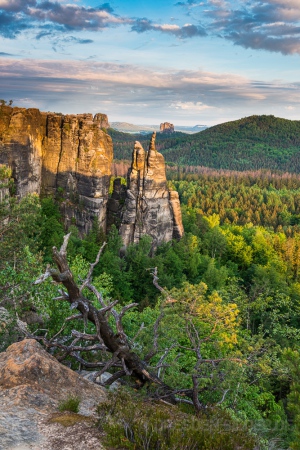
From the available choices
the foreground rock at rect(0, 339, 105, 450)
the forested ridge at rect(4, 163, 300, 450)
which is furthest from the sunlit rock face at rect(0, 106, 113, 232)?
the foreground rock at rect(0, 339, 105, 450)

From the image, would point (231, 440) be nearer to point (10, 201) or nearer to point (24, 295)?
point (24, 295)

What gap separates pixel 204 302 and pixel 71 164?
114 feet

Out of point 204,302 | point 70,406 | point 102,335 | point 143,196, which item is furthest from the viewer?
point 143,196

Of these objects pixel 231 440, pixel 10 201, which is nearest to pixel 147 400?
pixel 231 440

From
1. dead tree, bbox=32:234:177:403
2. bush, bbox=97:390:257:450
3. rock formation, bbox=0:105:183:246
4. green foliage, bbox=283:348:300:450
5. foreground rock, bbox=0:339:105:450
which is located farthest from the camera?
rock formation, bbox=0:105:183:246

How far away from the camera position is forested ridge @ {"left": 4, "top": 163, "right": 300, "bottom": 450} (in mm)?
13141

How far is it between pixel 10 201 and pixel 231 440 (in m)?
14.9

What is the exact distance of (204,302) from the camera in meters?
17.9

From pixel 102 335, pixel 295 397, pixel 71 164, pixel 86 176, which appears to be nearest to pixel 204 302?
pixel 295 397

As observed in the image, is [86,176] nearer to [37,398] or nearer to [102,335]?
[102,335]

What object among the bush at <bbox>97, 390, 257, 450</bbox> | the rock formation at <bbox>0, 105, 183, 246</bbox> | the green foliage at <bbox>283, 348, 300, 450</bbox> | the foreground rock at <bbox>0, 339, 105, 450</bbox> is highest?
the rock formation at <bbox>0, 105, 183, 246</bbox>

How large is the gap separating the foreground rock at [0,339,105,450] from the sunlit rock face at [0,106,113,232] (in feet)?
123

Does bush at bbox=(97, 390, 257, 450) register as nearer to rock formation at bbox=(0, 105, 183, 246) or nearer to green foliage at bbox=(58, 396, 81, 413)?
green foliage at bbox=(58, 396, 81, 413)

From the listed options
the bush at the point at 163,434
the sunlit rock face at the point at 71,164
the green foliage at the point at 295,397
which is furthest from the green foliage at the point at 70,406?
the sunlit rock face at the point at 71,164
